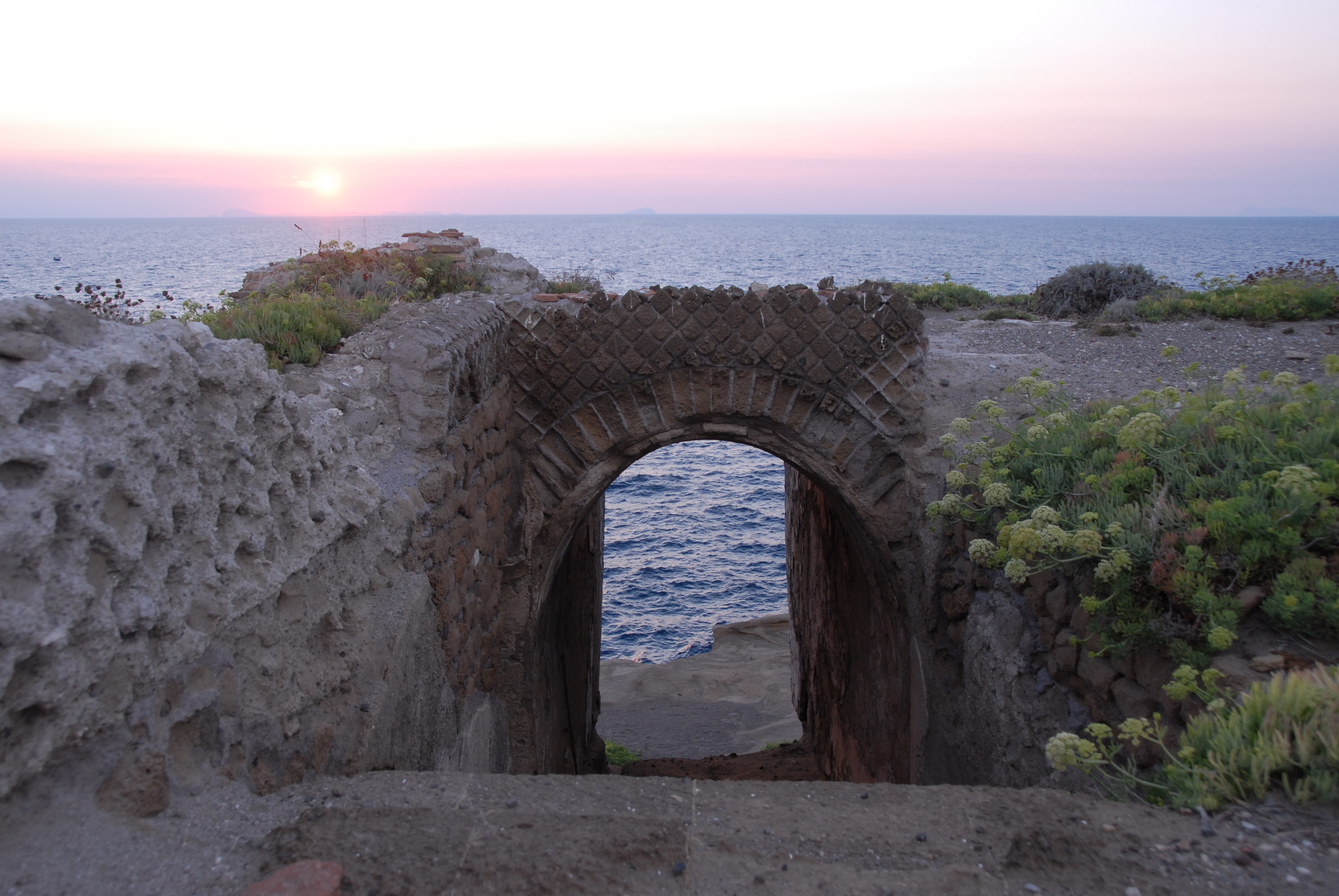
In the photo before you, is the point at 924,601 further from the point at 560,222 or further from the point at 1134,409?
the point at 560,222

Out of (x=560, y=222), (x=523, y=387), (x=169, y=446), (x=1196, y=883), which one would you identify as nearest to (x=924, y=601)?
(x=523, y=387)

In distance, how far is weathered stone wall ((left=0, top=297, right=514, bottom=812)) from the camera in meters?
1.71

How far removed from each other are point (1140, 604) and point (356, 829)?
2.83 metres

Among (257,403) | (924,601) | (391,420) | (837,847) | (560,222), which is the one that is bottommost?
(924,601)

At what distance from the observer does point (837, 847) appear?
2.16 metres

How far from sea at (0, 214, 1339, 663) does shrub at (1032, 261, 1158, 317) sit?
137 centimetres

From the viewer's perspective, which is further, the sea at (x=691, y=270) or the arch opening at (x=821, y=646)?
the sea at (x=691, y=270)

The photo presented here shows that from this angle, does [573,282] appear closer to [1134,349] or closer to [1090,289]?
[1134,349]

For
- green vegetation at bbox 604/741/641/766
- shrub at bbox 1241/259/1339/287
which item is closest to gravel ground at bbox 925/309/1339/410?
shrub at bbox 1241/259/1339/287

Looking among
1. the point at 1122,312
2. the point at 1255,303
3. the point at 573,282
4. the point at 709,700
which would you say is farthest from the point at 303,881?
the point at 709,700

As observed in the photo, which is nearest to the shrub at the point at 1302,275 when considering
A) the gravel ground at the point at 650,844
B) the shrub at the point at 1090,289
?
the shrub at the point at 1090,289

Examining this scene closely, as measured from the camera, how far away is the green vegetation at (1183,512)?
279 centimetres

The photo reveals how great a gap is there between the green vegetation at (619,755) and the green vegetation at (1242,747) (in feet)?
21.9

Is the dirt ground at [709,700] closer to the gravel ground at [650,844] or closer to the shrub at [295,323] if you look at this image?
the shrub at [295,323]
